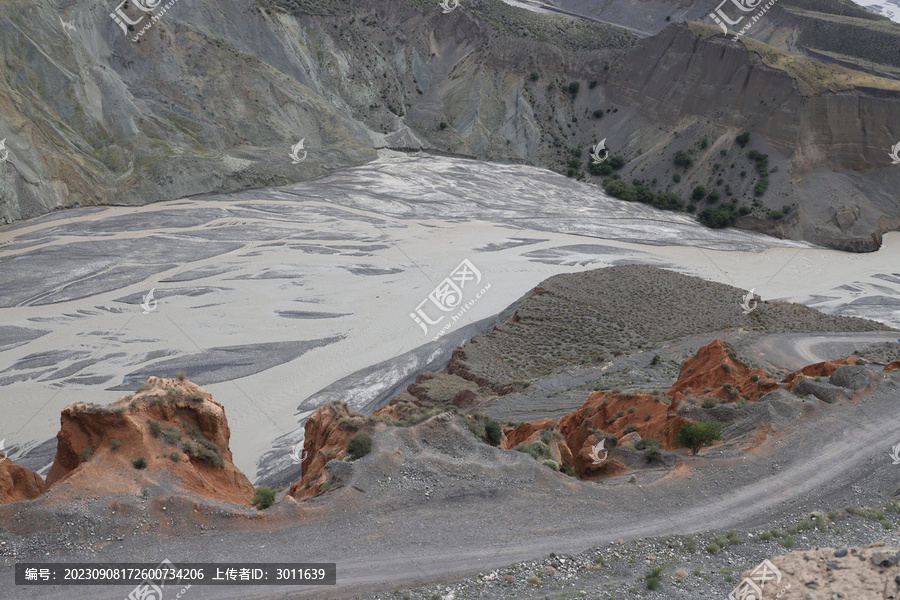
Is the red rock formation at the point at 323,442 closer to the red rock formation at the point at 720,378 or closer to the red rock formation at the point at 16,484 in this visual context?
the red rock formation at the point at 16,484

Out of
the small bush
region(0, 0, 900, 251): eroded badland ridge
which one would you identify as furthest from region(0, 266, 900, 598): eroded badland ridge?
region(0, 0, 900, 251): eroded badland ridge

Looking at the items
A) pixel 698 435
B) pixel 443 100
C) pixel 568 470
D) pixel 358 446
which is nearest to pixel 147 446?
pixel 358 446

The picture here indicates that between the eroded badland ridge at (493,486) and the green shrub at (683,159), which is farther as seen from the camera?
the green shrub at (683,159)

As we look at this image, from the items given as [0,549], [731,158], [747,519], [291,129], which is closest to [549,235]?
[731,158]

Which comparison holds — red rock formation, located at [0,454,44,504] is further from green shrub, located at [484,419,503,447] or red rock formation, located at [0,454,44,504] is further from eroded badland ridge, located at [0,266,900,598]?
green shrub, located at [484,419,503,447]

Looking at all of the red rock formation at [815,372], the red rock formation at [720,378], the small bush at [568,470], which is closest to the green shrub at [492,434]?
the small bush at [568,470]

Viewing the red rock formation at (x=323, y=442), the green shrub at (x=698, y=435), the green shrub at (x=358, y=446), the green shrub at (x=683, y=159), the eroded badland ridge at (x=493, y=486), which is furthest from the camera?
the green shrub at (x=683, y=159)

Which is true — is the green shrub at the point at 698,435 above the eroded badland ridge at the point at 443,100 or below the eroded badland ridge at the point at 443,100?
below
